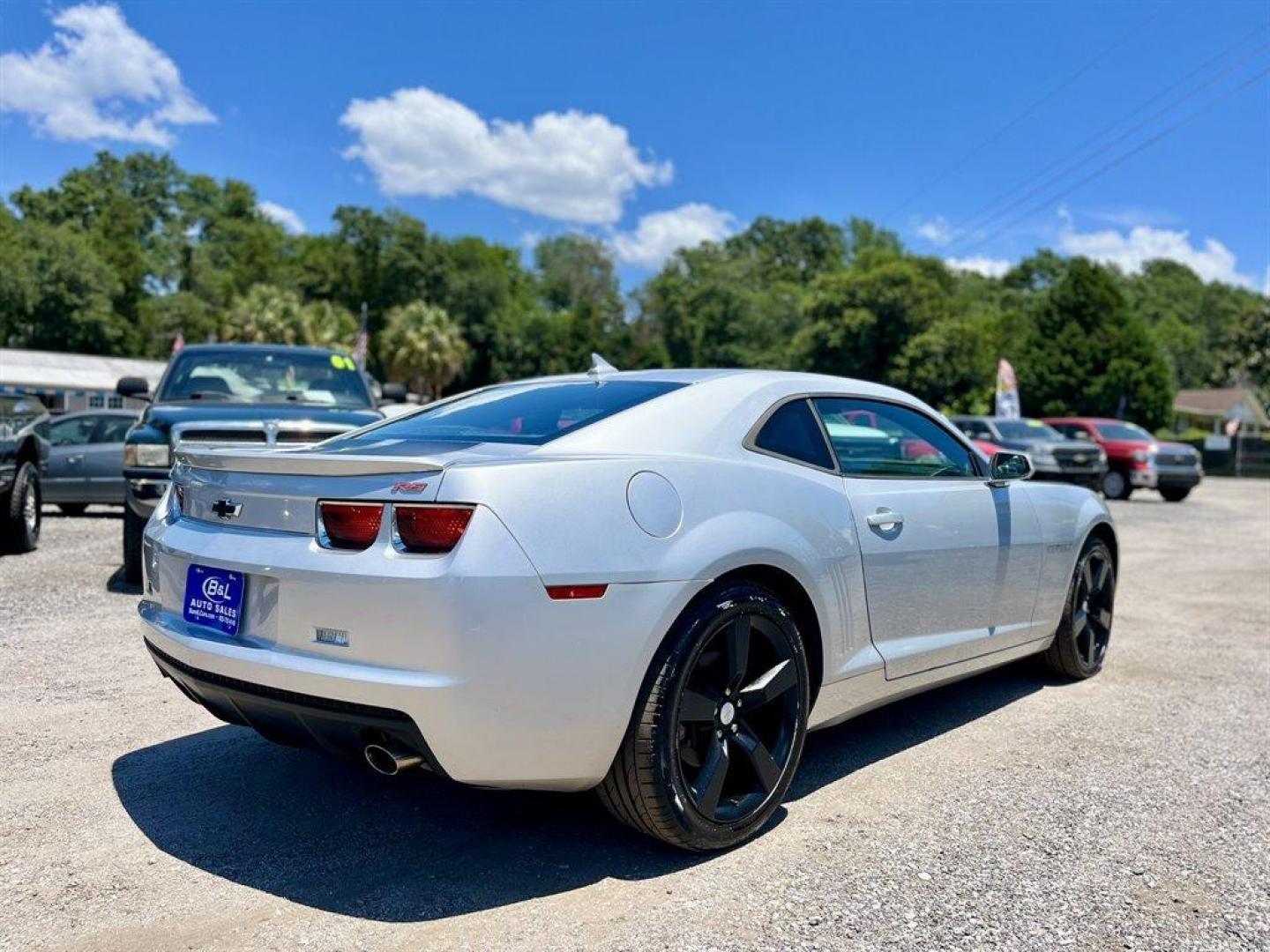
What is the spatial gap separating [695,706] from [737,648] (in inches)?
9.4

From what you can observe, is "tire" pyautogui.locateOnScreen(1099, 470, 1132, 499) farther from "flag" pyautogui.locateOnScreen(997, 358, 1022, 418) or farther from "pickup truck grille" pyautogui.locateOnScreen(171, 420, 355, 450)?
"pickup truck grille" pyautogui.locateOnScreen(171, 420, 355, 450)

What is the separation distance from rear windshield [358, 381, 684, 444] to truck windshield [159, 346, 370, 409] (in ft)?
13.6

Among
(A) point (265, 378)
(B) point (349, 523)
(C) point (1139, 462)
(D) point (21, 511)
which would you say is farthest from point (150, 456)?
(C) point (1139, 462)

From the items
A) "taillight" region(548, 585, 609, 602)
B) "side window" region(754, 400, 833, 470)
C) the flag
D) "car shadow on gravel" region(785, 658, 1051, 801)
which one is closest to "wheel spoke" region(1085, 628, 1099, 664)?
"car shadow on gravel" region(785, 658, 1051, 801)

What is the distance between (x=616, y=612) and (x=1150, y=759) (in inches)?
107

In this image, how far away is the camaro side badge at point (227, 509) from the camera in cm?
305

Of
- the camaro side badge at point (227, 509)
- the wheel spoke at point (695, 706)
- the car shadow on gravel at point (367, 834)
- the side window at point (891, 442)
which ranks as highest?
the side window at point (891, 442)

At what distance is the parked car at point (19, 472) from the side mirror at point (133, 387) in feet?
3.93

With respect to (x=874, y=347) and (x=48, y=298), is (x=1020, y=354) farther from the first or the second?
(x=48, y=298)

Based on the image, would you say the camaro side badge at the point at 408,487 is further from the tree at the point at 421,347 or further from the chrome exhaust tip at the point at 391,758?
the tree at the point at 421,347

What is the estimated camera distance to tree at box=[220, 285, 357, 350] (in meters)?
53.6

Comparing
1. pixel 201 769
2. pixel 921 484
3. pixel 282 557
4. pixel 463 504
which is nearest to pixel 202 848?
pixel 201 769

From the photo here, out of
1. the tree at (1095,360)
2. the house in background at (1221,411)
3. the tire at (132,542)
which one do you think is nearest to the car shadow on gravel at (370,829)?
the tire at (132,542)

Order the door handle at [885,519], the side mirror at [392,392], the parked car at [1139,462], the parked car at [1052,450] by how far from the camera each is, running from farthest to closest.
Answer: the parked car at [1139,462], the parked car at [1052,450], the side mirror at [392,392], the door handle at [885,519]
